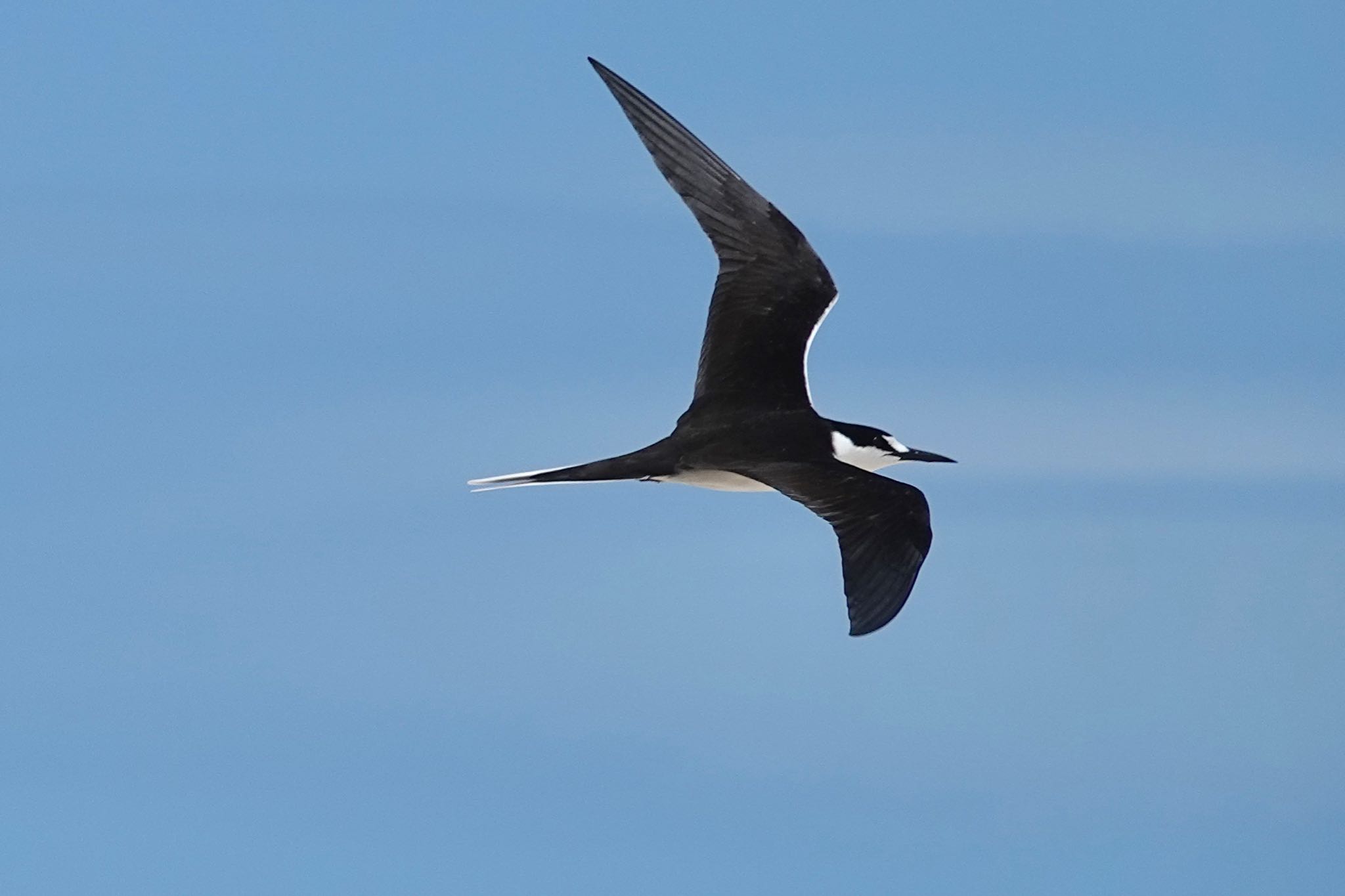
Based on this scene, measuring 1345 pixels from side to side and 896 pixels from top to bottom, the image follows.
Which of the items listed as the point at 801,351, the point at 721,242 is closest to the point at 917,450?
the point at 801,351

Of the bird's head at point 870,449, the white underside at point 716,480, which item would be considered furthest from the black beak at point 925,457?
the white underside at point 716,480

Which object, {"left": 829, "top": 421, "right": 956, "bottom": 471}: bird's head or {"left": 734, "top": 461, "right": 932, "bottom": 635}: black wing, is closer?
{"left": 734, "top": 461, "right": 932, "bottom": 635}: black wing

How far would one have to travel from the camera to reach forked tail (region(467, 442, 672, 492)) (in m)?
14.9

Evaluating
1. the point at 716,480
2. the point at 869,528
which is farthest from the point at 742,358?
the point at 869,528

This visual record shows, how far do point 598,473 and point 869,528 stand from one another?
2640mm

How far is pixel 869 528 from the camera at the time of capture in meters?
13.1

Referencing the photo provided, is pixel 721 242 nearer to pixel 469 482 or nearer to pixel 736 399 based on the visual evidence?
pixel 736 399

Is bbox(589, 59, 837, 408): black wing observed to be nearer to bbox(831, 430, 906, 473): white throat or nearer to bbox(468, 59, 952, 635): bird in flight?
bbox(468, 59, 952, 635): bird in flight

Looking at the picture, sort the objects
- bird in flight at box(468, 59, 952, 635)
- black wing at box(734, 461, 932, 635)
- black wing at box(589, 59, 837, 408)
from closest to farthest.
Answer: black wing at box(734, 461, 932, 635), bird in flight at box(468, 59, 952, 635), black wing at box(589, 59, 837, 408)

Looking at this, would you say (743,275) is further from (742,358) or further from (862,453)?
(862,453)

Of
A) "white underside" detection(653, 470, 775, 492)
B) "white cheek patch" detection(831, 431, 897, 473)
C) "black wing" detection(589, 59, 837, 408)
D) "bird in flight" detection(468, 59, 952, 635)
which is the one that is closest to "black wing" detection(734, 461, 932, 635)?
"bird in flight" detection(468, 59, 952, 635)

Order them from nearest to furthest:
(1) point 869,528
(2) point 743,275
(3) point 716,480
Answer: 1. (1) point 869,528
2. (3) point 716,480
3. (2) point 743,275

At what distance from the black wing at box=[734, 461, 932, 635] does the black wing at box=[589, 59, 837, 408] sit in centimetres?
184

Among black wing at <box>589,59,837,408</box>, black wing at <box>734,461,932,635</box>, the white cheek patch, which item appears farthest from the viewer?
black wing at <box>589,59,837,408</box>
